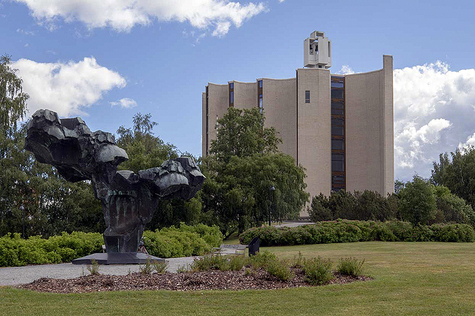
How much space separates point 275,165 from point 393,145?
31.5 metres

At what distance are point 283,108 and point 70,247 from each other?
2152 inches

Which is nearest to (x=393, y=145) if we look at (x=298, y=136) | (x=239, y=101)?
(x=298, y=136)

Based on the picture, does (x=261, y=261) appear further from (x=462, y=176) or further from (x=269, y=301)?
(x=462, y=176)

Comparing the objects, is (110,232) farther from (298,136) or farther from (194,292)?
(298,136)

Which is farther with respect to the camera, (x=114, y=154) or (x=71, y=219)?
(x=71, y=219)

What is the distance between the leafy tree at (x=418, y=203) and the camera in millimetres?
34688

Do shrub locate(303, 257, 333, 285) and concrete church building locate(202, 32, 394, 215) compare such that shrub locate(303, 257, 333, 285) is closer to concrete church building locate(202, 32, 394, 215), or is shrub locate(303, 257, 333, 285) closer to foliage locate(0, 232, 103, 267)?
foliage locate(0, 232, 103, 267)

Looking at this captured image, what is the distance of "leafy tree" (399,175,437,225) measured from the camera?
34688 mm

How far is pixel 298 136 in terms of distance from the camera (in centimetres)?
6675

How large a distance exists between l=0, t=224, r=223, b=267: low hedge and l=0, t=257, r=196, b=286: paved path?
675 millimetres

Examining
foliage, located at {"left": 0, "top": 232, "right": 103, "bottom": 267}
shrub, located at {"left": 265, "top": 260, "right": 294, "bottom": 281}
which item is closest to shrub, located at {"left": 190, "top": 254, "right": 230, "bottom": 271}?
shrub, located at {"left": 265, "top": 260, "right": 294, "bottom": 281}

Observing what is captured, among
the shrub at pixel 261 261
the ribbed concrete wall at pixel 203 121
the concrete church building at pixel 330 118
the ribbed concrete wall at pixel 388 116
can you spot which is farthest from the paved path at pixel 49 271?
the ribbed concrete wall at pixel 203 121

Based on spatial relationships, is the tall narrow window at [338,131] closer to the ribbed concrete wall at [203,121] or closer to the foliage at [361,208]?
the foliage at [361,208]

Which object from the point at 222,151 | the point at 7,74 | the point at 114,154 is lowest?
the point at 114,154
